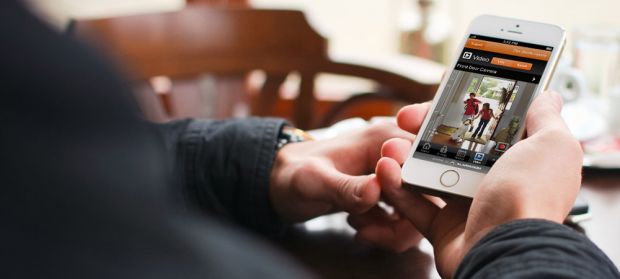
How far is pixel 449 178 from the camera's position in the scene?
63 cm

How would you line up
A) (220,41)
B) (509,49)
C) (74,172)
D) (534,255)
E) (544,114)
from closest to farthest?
(74,172)
(534,255)
(544,114)
(509,49)
(220,41)

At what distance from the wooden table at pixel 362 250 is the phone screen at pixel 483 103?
94mm

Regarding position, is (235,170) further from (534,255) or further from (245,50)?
(245,50)

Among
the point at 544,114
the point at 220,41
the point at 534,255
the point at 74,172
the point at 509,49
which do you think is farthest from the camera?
the point at 220,41

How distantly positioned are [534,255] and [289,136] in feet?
1.28

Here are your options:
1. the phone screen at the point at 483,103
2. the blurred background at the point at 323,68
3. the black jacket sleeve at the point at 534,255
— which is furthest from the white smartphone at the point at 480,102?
the blurred background at the point at 323,68

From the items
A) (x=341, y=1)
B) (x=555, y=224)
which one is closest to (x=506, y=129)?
(x=555, y=224)

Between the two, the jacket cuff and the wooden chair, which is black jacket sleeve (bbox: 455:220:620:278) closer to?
the jacket cuff

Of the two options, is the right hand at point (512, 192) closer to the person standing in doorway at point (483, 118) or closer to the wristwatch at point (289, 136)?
the person standing in doorway at point (483, 118)

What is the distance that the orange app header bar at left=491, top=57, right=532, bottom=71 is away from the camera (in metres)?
0.68

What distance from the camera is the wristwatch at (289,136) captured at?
76cm

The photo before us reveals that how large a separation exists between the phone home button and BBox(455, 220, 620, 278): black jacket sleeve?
0.48 feet

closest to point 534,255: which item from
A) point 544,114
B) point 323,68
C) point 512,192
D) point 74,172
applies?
point 512,192

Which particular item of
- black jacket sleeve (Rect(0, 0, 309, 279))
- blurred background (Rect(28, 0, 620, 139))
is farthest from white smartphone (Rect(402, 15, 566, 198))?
black jacket sleeve (Rect(0, 0, 309, 279))
